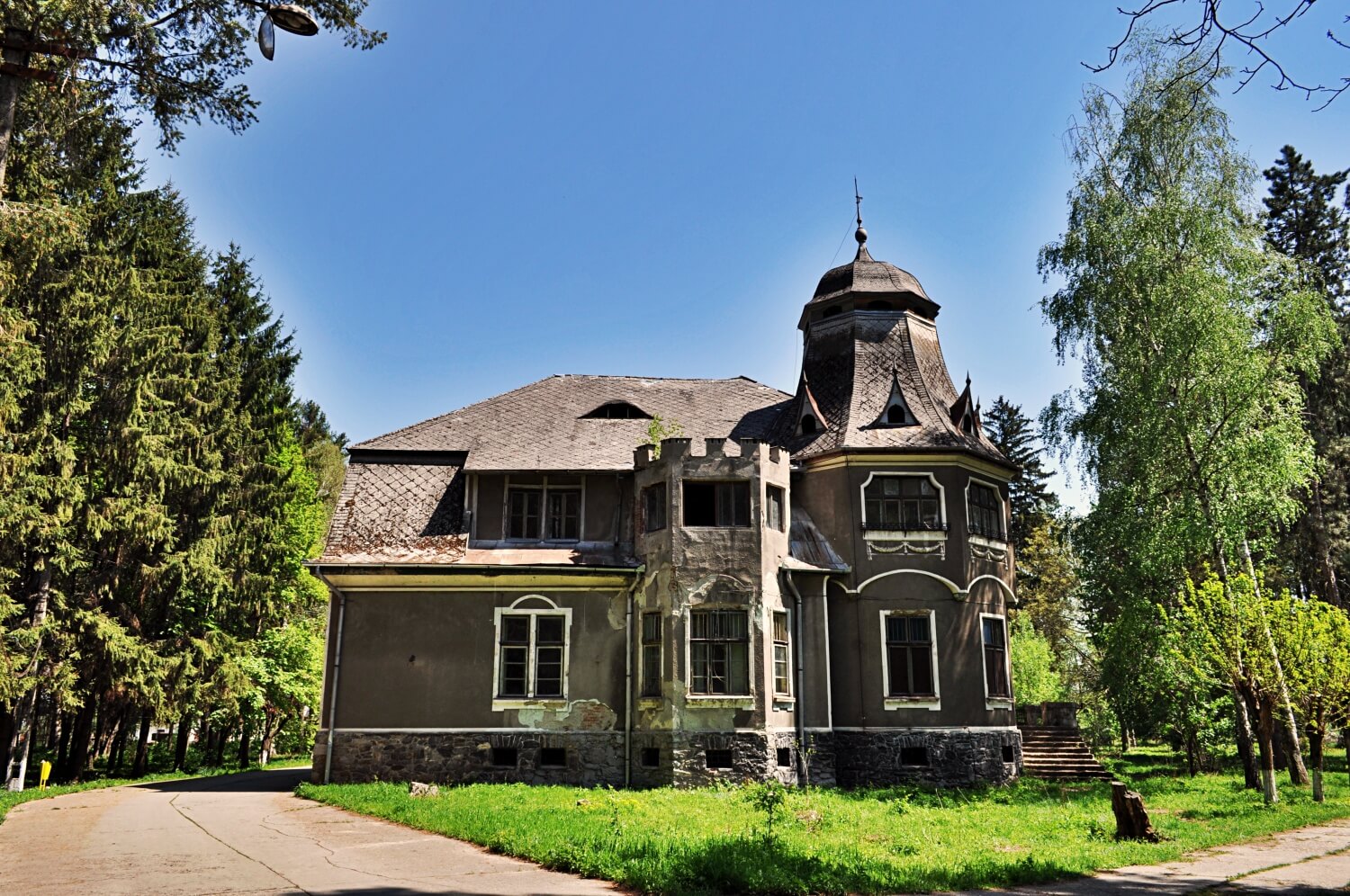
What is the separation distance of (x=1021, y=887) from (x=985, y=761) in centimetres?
1079

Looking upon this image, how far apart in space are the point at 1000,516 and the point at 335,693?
614 inches

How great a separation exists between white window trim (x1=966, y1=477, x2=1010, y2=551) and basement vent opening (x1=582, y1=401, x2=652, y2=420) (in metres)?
8.20

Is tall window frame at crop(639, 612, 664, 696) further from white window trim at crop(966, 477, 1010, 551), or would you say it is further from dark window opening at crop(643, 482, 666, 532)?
white window trim at crop(966, 477, 1010, 551)

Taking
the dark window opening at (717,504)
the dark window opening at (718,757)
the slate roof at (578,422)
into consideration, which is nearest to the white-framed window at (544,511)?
the slate roof at (578,422)

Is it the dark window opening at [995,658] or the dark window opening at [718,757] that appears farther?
the dark window opening at [995,658]

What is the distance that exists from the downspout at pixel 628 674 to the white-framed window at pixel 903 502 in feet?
17.7

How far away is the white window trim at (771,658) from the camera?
19.1 metres

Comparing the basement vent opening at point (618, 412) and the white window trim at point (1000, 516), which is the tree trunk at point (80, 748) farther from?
the white window trim at point (1000, 516)

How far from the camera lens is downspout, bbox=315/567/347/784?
1925 cm

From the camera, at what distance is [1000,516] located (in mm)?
22312

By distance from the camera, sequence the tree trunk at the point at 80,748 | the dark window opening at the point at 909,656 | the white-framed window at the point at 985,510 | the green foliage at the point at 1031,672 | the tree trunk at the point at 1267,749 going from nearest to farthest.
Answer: the tree trunk at the point at 1267,749 → the dark window opening at the point at 909,656 → the white-framed window at the point at 985,510 → the tree trunk at the point at 80,748 → the green foliage at the point at 1031,672

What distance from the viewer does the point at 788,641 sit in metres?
20.0

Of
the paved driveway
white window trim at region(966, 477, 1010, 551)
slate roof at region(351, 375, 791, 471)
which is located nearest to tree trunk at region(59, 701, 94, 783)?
the paved driveway

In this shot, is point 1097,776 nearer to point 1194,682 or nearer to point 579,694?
point 1194,682
